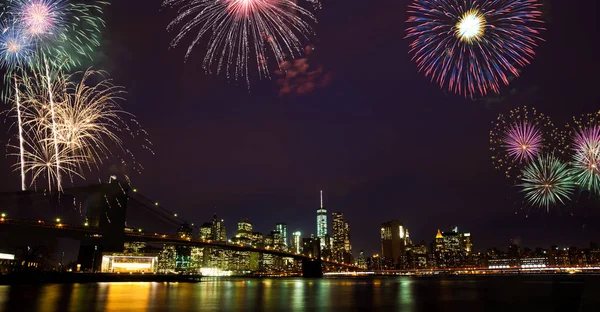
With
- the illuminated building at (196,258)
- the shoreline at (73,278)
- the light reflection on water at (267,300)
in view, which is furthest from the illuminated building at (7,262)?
the illuminated building at (196,258)

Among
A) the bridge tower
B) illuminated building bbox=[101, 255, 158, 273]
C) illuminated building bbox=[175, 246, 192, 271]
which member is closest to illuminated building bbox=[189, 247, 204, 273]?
illuminated building bbox=[175, 246, 192, 271]

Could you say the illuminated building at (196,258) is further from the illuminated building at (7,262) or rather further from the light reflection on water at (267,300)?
the light reflection on water at (267,300)

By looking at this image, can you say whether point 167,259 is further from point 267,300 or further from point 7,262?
point 267,300

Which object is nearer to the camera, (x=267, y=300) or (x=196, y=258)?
(x=267, y=300)

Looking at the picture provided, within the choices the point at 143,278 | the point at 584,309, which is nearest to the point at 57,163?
the point at 584,309

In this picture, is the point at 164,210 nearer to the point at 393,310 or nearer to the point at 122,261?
the point at 122,261

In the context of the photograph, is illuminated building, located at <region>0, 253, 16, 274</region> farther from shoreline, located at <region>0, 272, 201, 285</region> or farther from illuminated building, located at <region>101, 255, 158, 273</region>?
shoreline, located at <region>0, 272, 201, 285</region>

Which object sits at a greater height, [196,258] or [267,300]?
[196,258]

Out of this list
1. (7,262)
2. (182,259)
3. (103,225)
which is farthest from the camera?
(182,259)

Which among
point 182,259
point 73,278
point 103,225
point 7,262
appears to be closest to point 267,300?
point 73,278
